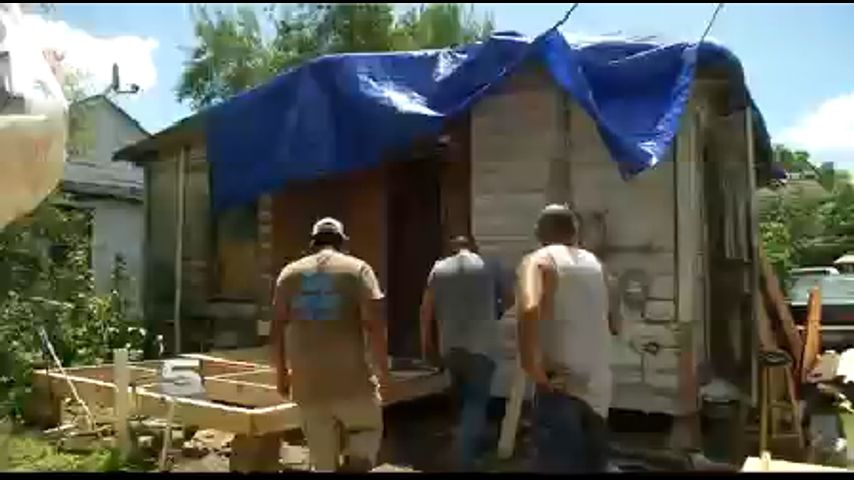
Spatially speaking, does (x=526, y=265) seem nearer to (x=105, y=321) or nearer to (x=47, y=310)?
(x=47, y=310)

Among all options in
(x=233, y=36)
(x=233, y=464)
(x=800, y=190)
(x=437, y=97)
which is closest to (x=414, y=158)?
(x=437, y=97)

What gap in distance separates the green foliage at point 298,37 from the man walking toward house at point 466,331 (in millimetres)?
17176

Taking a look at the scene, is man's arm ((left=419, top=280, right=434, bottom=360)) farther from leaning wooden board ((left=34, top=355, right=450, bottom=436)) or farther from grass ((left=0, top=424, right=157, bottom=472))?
grass ((left=0, top=424, right=157, bottom=472))

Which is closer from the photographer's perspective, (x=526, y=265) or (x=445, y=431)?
(x=526, y=265)

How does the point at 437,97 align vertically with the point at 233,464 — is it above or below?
above

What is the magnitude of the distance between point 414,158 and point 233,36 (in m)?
16.7

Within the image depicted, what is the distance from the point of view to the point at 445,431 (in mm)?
8578

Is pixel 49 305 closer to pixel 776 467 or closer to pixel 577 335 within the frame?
pixel 577 335

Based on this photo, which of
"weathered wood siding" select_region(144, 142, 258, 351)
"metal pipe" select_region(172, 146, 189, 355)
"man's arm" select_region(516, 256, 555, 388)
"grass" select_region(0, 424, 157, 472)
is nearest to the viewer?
"man's arm" select_region(516, 256, 555, 388)

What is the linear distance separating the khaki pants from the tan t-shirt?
0.07m

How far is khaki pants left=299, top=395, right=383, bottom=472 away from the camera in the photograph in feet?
17.5

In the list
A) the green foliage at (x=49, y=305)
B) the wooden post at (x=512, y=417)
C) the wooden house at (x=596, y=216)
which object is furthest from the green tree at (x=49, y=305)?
the wooden post at (x=512, y=417)

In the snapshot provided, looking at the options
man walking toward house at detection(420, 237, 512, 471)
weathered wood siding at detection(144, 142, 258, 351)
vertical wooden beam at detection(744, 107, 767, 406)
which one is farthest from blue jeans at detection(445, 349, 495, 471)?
weathered wood siding at detection(144, 142, 258, 351)

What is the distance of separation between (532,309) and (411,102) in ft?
12.1
